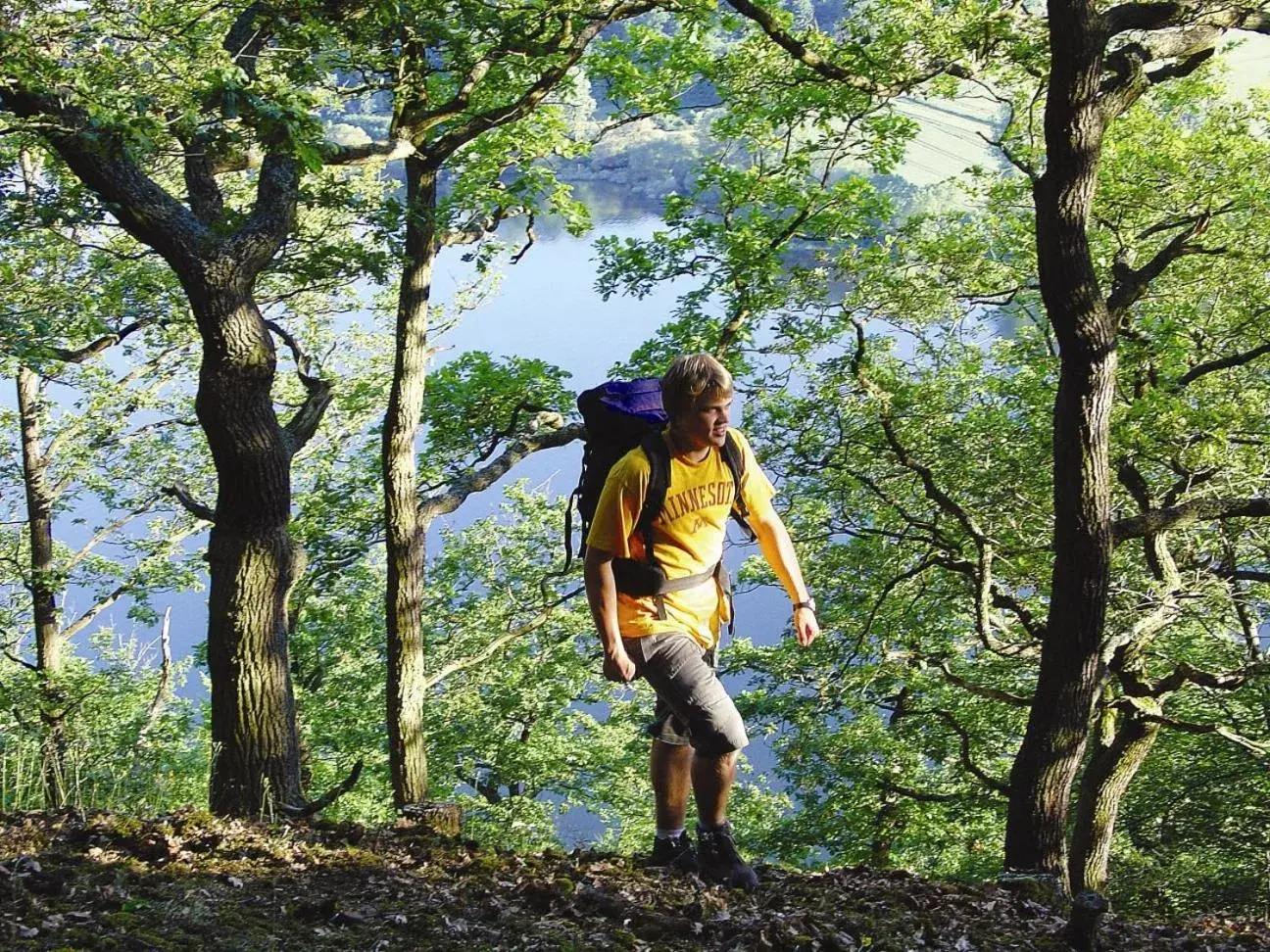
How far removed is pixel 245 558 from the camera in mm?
6945

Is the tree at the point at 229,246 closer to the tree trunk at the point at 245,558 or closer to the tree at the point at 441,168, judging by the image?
the tree trunk at the point at 245,558

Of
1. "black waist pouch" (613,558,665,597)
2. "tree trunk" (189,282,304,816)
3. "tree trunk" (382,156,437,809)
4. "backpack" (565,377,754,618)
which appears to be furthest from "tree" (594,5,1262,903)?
"black waist pouch" (613,558,665,597)

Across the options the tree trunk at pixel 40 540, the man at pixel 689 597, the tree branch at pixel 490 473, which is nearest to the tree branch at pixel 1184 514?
the man at pixel 689 597

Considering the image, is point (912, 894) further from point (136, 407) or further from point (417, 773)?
point (136, 407)

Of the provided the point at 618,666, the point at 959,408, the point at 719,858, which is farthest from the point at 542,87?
the point at 959,408

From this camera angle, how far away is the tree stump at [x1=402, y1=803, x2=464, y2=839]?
18.5ft

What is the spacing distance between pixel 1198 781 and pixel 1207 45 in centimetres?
1227

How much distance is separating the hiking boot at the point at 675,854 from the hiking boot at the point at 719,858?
0.38 feet

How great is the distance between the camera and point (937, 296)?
14883 millimetres

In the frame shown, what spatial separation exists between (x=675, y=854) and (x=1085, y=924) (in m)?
1.76

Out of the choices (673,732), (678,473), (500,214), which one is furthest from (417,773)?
(678,473)

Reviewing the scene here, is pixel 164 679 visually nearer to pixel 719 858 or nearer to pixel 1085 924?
pixel 719 858

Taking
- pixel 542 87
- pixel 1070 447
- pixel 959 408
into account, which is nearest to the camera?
pixel 1070 447

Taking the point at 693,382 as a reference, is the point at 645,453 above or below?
below
